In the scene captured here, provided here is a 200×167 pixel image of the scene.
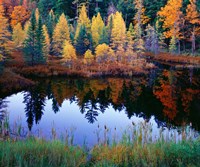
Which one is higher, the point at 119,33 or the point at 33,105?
the point at 119,33

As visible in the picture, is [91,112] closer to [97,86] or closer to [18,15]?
[97,86]

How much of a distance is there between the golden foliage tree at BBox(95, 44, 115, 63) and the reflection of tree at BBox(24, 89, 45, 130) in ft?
52.9

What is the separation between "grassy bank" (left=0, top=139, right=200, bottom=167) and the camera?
8.30 meters

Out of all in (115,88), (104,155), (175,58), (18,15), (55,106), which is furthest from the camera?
(18,15)

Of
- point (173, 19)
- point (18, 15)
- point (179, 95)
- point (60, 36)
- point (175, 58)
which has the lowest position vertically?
point (179, 95)

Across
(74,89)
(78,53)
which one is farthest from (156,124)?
(78,53)

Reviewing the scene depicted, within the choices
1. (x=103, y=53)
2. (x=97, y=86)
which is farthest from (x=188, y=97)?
(x=103, y=53)

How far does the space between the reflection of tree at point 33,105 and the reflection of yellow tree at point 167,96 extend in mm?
9660

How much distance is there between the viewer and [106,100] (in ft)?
88.0

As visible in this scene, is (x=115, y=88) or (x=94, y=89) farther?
(x=115, y=88)

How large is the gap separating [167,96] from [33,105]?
517 inches

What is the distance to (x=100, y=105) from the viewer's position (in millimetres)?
24719

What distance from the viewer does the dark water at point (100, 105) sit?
709 inches

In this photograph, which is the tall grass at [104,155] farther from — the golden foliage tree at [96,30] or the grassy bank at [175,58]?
the grassy bank at [175,58]
